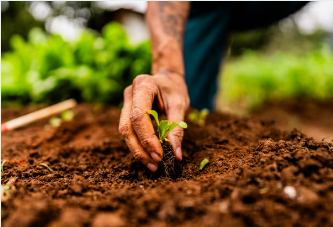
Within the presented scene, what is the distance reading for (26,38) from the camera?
15672 mm

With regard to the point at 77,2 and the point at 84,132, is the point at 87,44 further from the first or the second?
the point at 77,2

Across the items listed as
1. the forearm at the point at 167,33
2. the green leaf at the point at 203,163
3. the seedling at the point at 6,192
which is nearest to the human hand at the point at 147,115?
the green leaf at the point at 203,163

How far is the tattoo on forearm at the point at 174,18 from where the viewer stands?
7.43 feet

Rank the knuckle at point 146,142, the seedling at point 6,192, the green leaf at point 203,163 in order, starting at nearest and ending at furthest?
the seedling at point 6,192, the knuckle at point 146,142, the green leaf at point 203,163

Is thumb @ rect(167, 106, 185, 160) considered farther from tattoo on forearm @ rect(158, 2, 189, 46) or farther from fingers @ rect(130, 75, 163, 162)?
tattoo on forearm @ rect(158, 2, 189, 46)

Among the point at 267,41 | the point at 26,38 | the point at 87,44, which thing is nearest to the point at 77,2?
the point at 26,38

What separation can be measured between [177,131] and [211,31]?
10.1 feet

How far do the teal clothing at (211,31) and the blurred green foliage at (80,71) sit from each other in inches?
34.5

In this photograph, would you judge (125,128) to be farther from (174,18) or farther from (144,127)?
(174,18)

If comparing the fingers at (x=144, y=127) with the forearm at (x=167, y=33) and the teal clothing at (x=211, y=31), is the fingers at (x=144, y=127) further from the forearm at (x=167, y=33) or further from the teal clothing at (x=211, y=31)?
the teal clothing at (x=211, y=31)

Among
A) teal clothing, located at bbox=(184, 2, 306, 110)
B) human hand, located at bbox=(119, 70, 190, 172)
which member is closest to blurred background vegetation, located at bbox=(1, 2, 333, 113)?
teal clothing, located at bbox=(184, 2, 306, 110)

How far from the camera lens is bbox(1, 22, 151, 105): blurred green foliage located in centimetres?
357

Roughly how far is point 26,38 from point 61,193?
17816 millimetres

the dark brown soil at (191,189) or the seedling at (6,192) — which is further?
the seedling at (6,192)
